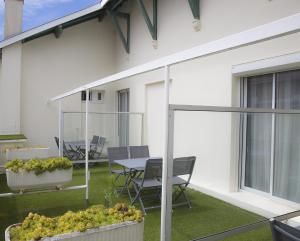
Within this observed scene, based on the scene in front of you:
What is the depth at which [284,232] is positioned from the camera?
66.7 inches

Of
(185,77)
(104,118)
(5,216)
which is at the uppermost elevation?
(185,77)

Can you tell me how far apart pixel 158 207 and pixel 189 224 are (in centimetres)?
65

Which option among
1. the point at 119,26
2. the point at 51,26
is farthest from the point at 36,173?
the point at 119,26

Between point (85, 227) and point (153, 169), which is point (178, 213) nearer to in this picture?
point (153, 169)

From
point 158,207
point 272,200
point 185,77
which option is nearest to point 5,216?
point 158,207

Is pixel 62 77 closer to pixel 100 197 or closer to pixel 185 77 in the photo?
pixel 185 77

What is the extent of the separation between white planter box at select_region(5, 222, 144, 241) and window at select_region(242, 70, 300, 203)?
2578 mm

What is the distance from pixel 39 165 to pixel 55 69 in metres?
5.69

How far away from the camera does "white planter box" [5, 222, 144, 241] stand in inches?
75.4

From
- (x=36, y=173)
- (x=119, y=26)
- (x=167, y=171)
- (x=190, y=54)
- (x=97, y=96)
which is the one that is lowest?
(x=36, y=173)

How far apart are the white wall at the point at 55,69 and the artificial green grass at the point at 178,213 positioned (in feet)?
11.1

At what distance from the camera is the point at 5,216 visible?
3.97 metres

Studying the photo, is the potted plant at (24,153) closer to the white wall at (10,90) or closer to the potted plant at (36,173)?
the potted plant at (36,173)

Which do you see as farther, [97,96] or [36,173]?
[97,96]
